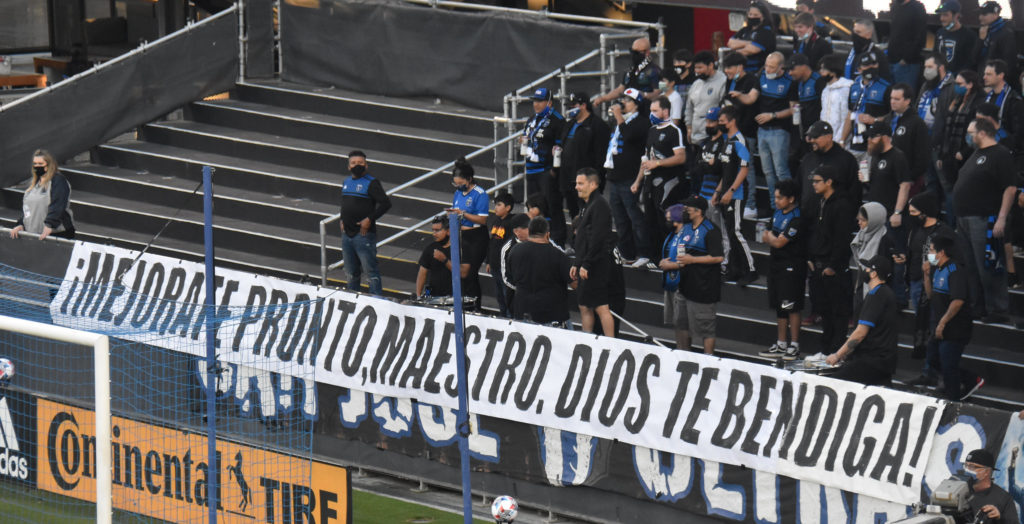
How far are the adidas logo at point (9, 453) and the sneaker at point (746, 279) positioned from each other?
746 centimetres

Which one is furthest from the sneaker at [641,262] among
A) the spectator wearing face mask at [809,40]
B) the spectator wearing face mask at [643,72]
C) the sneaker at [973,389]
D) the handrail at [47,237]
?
the handrail at [47,237]

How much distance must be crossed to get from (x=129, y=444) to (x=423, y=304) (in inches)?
122

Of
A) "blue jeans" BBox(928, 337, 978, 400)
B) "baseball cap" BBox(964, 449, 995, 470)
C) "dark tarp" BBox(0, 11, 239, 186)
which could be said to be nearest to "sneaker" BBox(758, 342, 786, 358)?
"blue jeans" BBox(928, 337, 978, 400)

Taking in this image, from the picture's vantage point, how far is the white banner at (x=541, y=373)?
1137 cm

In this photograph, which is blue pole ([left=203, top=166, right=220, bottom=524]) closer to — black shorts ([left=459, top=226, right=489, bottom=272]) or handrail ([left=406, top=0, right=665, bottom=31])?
black shorts ([left=459, top=226, right=489, bottom=272])

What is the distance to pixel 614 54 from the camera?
63.5 ft

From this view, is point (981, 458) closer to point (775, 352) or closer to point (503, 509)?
point (503, 509)

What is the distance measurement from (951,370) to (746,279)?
329cm

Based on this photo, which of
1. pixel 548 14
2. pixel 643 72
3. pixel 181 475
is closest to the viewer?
pixel 181 475

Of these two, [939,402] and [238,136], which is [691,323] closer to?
[939,402]

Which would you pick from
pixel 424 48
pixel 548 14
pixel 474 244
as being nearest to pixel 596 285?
pixel 474 244

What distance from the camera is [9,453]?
555 inches

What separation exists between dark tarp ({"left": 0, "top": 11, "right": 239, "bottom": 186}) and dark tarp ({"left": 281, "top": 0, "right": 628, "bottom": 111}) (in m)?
1.15

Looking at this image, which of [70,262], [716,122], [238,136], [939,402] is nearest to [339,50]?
[238,136]
